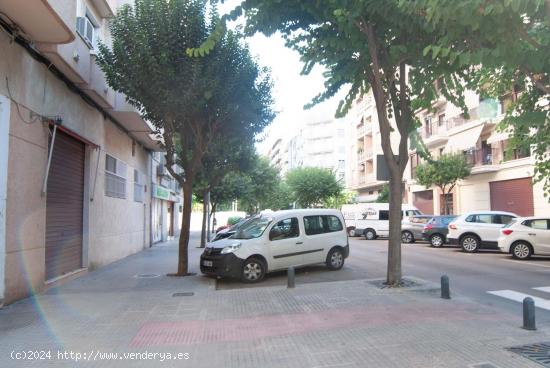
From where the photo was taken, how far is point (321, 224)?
1234 centimetres

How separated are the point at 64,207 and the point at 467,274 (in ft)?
34.3

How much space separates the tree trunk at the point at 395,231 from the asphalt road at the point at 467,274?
1.19m

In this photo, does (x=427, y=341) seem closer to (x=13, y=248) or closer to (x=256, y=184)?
(x=13, y=248)

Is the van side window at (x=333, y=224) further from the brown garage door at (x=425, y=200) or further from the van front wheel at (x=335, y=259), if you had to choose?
the brown garage door at (x=425, y=200)

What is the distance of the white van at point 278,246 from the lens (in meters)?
10.6

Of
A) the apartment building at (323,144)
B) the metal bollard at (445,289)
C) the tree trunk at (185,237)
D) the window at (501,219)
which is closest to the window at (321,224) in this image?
the tree trunk at (185,237)

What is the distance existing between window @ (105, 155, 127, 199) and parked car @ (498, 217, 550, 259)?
13.5m

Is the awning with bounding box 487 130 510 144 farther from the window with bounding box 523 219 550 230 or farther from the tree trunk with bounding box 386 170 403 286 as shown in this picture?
the tree trunk with bounding box 386 170 403 286

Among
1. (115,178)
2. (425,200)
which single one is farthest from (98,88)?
(425,200)

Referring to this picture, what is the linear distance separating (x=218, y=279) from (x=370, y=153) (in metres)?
38.8

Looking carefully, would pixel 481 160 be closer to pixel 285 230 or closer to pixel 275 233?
pixel 285 230

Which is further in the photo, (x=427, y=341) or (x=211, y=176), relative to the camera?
(x=211, y=176)

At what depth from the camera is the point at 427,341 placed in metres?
5.52

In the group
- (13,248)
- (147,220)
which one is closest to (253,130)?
(13,248)
